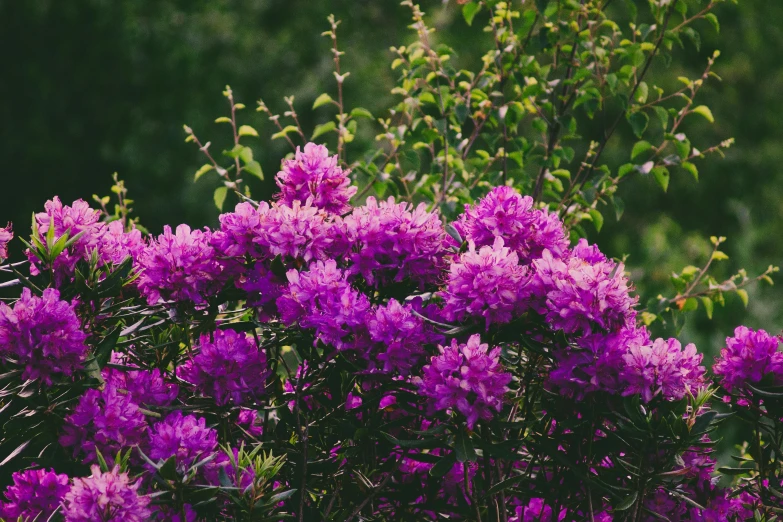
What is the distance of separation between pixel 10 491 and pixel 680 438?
1.65 meters

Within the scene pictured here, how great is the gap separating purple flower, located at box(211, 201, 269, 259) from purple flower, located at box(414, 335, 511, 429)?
56 centimetres

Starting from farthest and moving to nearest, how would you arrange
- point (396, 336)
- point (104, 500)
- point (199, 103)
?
point (199, 103)
point (396, 336)
point (104, 500)

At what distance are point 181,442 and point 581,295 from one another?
1.00m

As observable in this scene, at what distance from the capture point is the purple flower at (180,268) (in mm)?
2482

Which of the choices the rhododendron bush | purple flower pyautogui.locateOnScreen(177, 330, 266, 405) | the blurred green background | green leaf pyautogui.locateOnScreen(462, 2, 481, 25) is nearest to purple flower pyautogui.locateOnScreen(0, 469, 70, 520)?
the rhododendron bush

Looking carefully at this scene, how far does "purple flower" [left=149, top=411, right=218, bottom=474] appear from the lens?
232cm

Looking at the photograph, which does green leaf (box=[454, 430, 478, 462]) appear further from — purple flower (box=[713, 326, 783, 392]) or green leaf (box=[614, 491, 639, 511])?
purple flower (box=[713, 326, 783, 392])

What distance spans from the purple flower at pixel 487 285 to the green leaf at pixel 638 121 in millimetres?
1488

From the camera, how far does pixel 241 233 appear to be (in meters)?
2.49

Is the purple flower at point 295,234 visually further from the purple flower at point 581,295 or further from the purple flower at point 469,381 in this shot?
the purple flower at point 581,295

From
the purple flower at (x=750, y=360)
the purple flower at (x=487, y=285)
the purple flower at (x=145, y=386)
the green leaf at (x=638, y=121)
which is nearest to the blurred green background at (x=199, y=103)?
the green leaf at (x=638, y=121)

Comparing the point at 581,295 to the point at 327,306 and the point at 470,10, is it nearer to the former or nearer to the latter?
the point at 327,306

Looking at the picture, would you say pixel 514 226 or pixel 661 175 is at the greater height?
pixel 661 175

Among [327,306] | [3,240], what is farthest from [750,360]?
[3,240]
